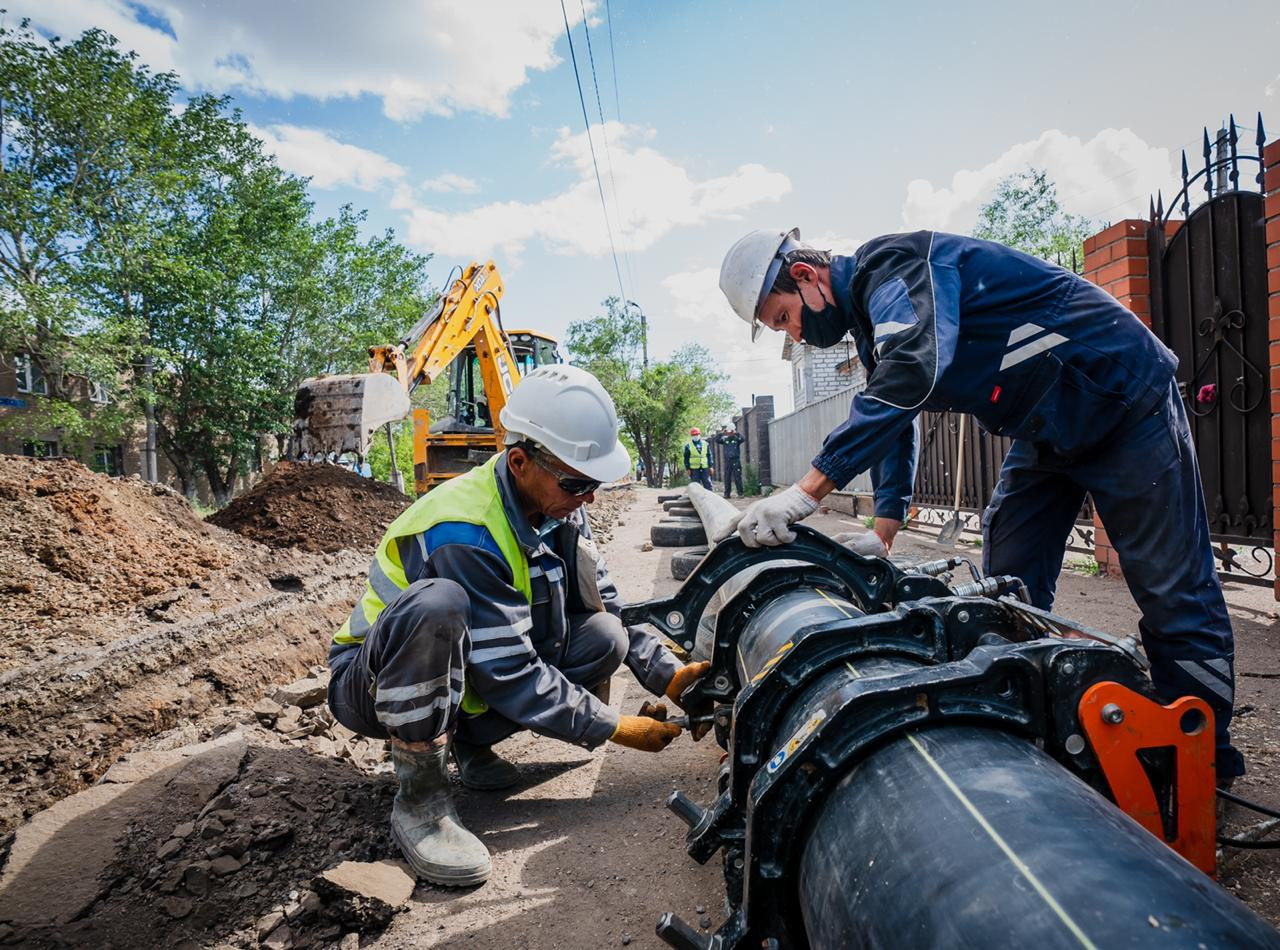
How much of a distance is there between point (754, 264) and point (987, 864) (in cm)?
206

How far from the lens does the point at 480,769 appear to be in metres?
2.68

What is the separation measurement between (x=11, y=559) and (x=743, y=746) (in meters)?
5.47

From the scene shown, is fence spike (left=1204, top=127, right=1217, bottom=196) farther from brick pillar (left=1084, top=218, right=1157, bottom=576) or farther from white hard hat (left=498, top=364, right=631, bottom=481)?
white hard hat (left=498, top=364, right=631, bottom=481)

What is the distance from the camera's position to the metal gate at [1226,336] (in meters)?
4.29

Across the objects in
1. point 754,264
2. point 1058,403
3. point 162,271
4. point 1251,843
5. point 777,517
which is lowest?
point 1251,843

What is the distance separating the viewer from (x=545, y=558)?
103 inches

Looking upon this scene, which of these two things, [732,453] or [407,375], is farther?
[732,453]

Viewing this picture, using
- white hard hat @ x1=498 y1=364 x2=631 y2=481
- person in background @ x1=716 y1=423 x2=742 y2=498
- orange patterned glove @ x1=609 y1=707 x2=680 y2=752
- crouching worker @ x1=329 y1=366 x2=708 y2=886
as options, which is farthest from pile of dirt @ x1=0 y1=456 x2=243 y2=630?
person in background @ x1=716 y1=423 x2=742 y2=498

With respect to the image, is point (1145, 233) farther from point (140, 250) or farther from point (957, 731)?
point (140, 250)

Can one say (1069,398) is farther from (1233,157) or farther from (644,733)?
(1233,157)

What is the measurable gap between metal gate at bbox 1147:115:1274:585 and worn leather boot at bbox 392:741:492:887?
16.1 feet

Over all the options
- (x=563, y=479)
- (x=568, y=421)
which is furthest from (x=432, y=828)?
(x=568, y=421)

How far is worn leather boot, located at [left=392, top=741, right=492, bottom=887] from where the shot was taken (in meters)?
2.07

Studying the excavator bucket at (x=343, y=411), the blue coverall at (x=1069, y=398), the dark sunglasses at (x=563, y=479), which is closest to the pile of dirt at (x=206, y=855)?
the dark sunglasses at (x=563, y=479)
